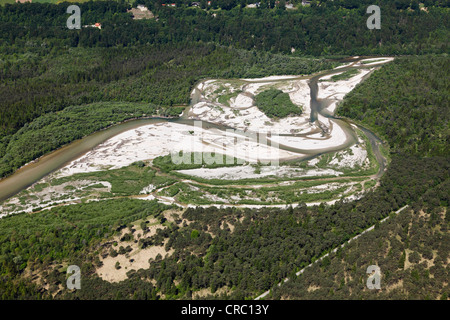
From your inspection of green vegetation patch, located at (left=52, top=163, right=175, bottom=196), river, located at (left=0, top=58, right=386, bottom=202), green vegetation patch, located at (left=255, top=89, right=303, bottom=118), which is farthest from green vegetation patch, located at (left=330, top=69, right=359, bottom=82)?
green vegetation patch, located at (left=52, top=163, right=175, bottom=196)

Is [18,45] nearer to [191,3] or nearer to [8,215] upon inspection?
[191,3]

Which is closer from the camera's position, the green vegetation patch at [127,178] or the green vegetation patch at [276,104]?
the green vegetation patch at [127,178]

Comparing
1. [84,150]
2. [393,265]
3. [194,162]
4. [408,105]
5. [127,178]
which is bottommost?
[393,265]

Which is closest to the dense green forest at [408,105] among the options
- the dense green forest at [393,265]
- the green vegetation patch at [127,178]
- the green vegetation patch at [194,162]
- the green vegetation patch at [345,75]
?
the green vegetation patch at [345,75]

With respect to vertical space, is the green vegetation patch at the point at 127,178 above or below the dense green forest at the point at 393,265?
above

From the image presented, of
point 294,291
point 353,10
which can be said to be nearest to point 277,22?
point 353,10

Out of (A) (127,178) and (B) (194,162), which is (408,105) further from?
(A) (127,178)

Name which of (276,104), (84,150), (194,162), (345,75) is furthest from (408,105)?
(84,150)

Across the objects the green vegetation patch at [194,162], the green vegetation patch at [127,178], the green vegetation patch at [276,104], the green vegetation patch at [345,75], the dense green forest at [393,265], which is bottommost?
the dense green forest at [393,265]

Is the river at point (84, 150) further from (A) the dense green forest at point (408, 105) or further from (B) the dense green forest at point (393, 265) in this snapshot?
(B) the dense green forest at point (393, 265)

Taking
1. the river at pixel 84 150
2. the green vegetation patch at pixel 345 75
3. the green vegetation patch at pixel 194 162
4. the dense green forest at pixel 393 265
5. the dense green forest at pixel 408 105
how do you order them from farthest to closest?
the green vegetation patch at pixel 345 75, the dense green forest at pixel 408 105, the green vegetation patch at pixel 194 162, the river at pixel 84 150, the dense green forest at pixel 393 265

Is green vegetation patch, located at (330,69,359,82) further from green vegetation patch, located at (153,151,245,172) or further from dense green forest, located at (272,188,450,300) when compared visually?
dense green forest, located at (272,188,450,300)
